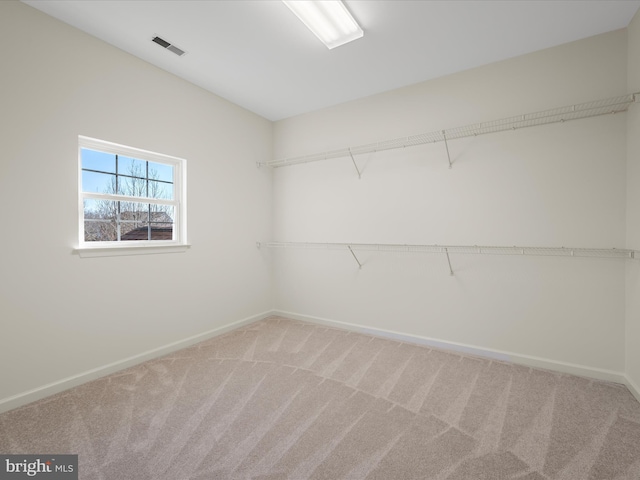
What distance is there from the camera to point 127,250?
2424mm

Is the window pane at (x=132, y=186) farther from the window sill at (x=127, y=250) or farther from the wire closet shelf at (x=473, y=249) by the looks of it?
the wire closet shelf at (x=473, y=249)

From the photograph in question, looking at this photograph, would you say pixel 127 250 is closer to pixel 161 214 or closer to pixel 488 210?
pixel 161 214

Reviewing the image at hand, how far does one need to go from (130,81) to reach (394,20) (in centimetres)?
215

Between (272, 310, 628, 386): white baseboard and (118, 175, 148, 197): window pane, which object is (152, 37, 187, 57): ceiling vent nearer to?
(118, 175, 148, 197): window pane

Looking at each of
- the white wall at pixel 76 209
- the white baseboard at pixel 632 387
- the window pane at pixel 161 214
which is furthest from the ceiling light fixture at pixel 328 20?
the white baseboard at pixel 632 387

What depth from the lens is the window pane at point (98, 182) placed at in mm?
2287

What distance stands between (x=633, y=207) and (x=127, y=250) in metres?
3.81

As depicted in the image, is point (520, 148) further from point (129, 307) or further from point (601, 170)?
point (129, 307)

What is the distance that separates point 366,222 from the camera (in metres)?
3.19

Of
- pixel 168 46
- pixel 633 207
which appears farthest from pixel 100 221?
pixel 633 207

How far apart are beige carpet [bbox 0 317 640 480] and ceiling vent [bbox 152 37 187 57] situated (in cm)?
260

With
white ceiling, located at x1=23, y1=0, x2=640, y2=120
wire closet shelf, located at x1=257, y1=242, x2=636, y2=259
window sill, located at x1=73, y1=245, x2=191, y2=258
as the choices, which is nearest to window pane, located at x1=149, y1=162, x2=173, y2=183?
window sill, located at x1=73, y1=245, x2=191, y2=258

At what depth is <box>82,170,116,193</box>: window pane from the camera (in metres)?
2.29

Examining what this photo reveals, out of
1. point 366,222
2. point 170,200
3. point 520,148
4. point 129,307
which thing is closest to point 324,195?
point 366,222
